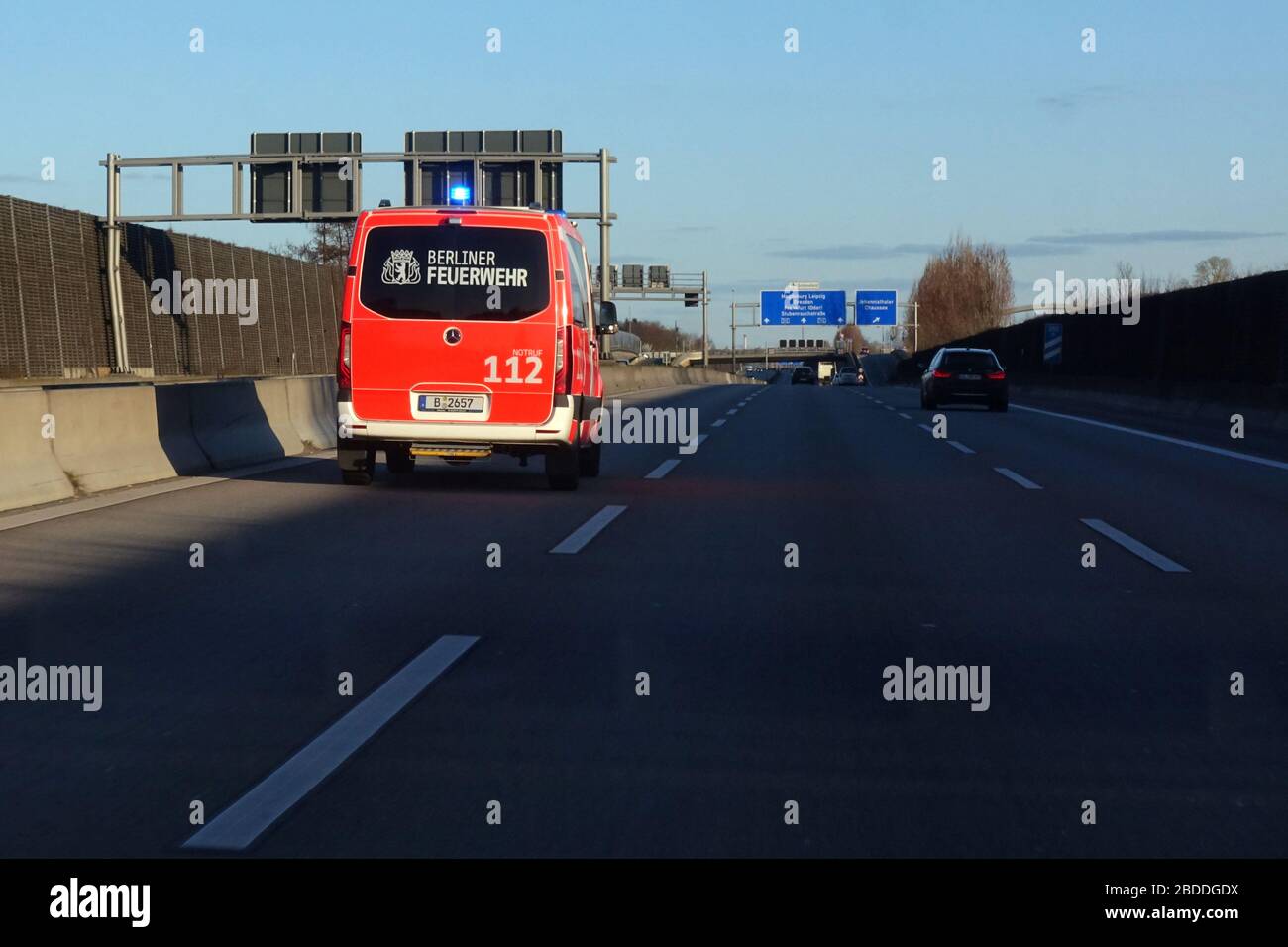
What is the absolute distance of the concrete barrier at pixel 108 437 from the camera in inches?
490

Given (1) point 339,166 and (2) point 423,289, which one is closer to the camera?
(2) point 423,289

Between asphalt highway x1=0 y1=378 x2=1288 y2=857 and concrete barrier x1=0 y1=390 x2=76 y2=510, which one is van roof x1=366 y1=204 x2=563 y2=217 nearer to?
asphalt highway x1=0 y1=378 x2=1288 y2=857

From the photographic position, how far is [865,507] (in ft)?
41.6

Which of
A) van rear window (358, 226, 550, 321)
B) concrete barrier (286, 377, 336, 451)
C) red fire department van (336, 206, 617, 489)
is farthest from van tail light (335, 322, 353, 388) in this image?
concrete barrier (286, 377, 336, 451)

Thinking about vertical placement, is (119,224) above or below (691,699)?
above

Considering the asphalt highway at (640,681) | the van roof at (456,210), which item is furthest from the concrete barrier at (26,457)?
the van roof at (456,210)

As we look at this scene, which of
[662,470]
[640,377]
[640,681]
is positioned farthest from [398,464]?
[640,377]

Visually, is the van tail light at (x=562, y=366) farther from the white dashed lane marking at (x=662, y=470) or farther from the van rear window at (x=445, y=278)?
the white dashed lane marking at (x=662, y=470)

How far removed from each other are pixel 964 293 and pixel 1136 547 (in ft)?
371
